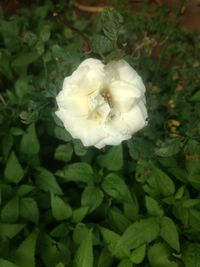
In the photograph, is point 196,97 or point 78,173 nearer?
point 78,173

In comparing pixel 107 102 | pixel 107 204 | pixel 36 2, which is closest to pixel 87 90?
pixel 107 102

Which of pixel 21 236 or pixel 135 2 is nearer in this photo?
pixel 21 236

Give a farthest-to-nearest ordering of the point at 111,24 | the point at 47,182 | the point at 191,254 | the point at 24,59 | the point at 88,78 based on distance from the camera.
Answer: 1. the point at 24,59
2. the point at 47,182
3. the point at 191,254
4. the point at 111,24
5. the point at 88,78

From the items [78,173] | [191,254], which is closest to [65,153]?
[78,173]

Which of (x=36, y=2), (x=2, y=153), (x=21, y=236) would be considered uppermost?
(x=36, y=2)

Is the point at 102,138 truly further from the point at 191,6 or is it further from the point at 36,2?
the point at 191,6

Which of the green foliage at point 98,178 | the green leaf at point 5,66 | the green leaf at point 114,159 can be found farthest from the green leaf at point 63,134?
the green leaf at point 5,66

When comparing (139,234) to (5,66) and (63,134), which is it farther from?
(5,66)

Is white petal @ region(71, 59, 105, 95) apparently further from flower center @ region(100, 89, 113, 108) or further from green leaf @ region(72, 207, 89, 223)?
green leaf @ region(72, 207, 89, 223)
